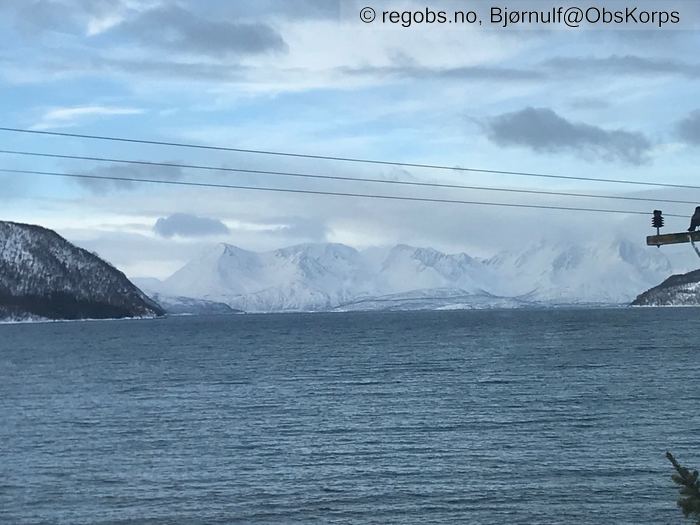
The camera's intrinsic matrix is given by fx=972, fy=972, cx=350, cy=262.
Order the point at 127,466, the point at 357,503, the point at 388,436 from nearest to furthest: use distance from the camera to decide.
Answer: the point at 357,503
the point at 127,466
the point at 388,436

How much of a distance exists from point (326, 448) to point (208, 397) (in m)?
39.2

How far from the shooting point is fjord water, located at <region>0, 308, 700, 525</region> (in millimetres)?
57000

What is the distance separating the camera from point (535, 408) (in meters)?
96.4

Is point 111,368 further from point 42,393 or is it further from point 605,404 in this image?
point 605,404

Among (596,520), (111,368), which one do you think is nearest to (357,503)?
(596,520)

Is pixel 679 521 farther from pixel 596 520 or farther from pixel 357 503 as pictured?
pixel 357 503

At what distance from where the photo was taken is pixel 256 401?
10781cm

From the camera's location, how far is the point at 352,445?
252 feet

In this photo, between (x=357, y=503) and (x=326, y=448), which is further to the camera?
(x=326, y=448)

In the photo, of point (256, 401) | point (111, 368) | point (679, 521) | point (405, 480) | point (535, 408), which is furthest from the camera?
point (111, 368)

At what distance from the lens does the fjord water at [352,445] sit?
2244 inches

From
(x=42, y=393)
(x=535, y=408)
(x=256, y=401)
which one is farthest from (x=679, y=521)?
(x=42, y=393)

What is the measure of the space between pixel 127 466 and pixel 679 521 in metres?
37.7

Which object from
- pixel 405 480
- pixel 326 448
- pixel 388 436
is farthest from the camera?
pixel 388 436
